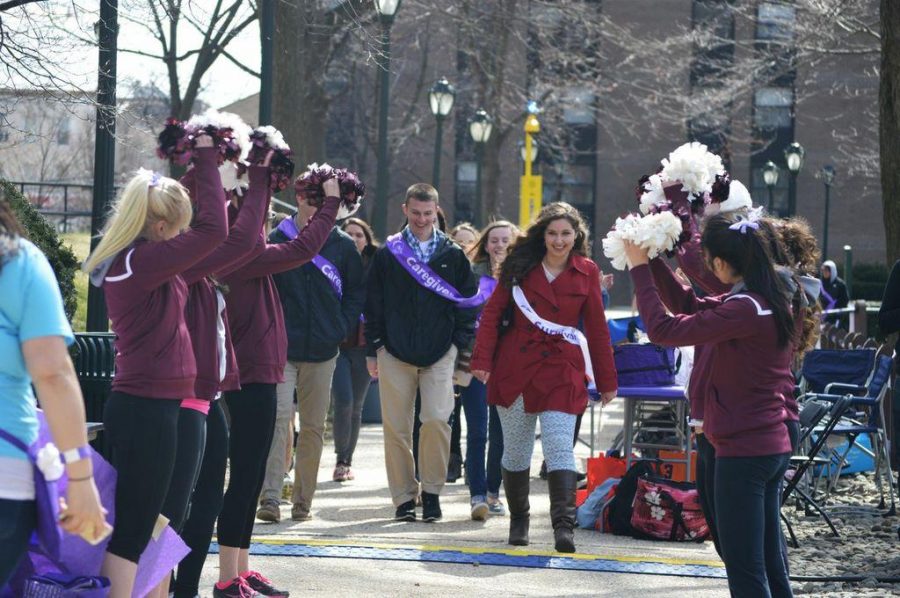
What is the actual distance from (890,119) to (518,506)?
6691 mm

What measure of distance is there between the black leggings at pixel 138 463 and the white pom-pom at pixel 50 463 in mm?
1048

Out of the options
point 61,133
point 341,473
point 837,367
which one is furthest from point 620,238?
point 61,133

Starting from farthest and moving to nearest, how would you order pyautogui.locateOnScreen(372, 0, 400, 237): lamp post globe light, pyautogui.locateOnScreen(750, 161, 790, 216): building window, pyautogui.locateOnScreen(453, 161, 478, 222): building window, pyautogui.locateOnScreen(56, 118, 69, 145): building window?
1. pyautogui.locateOnScreen(453, 161, 478, 222): building window
2. pyautogui.locateOnScreen(750, 161, 790, 216): building window
3. pyautogui.locateOnScreen(56, 118, 69, 145): building window
4. pyautogui.locateOnScreen(372, 0, 400, 237): lamp post globe light

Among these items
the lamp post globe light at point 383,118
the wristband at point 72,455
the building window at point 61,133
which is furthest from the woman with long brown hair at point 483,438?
the building window at point 61,133

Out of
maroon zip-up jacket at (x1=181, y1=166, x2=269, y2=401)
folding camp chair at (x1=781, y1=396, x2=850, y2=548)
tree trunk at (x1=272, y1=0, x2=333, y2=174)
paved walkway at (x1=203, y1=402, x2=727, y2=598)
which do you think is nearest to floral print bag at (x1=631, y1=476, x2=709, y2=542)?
paved walkway at (x1=203, y1=402, x2=727, y2=598)

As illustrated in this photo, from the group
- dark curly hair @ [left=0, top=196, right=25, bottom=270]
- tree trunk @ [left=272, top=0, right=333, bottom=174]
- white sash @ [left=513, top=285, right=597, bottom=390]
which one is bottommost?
white sash @ [left=513, top=285, right=597, bottom=390]

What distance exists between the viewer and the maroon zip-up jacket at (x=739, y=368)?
5.05 meters

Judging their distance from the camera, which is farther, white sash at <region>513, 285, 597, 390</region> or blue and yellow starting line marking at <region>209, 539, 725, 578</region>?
white sash at <region>513, 285, 597, 390</region>

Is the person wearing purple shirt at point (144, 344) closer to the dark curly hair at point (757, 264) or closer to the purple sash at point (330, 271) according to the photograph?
the dark curly hair at point (757, 264)

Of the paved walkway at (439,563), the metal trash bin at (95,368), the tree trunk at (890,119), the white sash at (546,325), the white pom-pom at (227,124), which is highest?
the tree trunk at (890,119)

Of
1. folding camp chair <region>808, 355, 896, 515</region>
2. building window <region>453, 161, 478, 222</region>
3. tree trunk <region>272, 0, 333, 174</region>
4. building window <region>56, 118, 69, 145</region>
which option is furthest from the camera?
building window <region>453, 161, 478, 222</region>

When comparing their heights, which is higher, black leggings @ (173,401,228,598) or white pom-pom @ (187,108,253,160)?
white pom-pom @ (187,108,253,160)

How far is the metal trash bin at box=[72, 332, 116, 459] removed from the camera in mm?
7223

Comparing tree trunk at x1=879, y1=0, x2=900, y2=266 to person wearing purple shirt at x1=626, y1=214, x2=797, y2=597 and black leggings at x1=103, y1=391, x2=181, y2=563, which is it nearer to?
person wearing purple shirt at x1=626, y1=214, x2=797, y2=597
